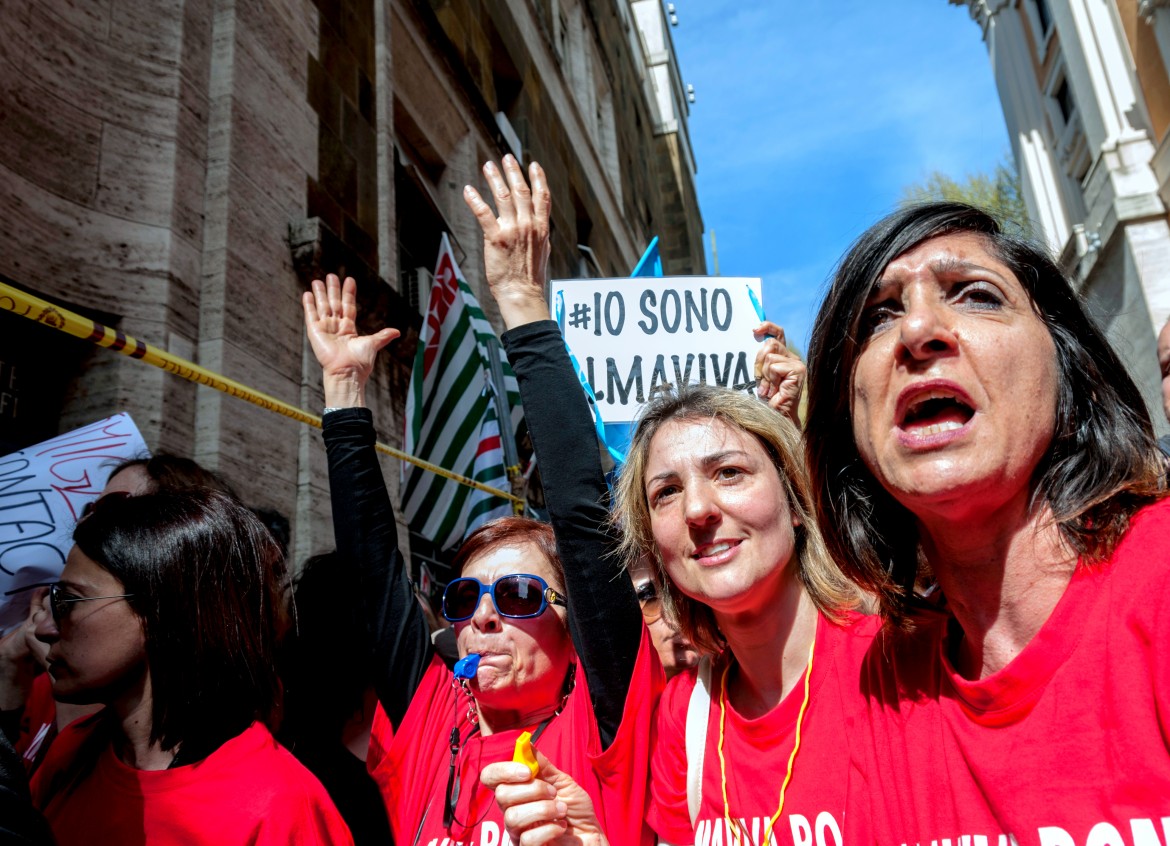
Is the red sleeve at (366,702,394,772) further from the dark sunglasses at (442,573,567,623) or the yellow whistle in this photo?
the yellow whistle

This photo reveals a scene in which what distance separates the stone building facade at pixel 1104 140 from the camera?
15734 millimetres

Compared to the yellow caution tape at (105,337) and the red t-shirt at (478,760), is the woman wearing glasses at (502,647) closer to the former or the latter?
the red t-shirt at (478,760)

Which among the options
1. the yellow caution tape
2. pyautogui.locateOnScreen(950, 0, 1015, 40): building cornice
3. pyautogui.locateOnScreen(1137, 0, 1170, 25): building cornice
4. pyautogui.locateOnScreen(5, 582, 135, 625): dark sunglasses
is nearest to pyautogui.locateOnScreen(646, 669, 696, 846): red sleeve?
pyautogui.locateOnScreen(5, 582, 135, 625): dark sunglasses

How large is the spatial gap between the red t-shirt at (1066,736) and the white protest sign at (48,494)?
2.54m

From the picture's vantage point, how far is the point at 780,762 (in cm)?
171

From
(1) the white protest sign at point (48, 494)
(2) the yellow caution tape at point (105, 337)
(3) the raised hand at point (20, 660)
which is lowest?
(3) the raised hand at point (20, 660)

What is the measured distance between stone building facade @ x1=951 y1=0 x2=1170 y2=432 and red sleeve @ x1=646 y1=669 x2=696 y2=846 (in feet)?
41.5

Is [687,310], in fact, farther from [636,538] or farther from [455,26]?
[455,26]

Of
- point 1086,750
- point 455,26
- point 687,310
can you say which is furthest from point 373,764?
point 455,26

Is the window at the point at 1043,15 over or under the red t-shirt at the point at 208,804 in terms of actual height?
over

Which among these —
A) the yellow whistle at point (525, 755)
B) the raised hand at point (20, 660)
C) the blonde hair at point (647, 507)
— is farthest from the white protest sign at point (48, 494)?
the yellow whistle at point (525, 755)

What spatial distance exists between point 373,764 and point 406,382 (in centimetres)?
470

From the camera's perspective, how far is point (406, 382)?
6855 millimetres

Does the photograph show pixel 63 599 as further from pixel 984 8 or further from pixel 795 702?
pixel 984 8
